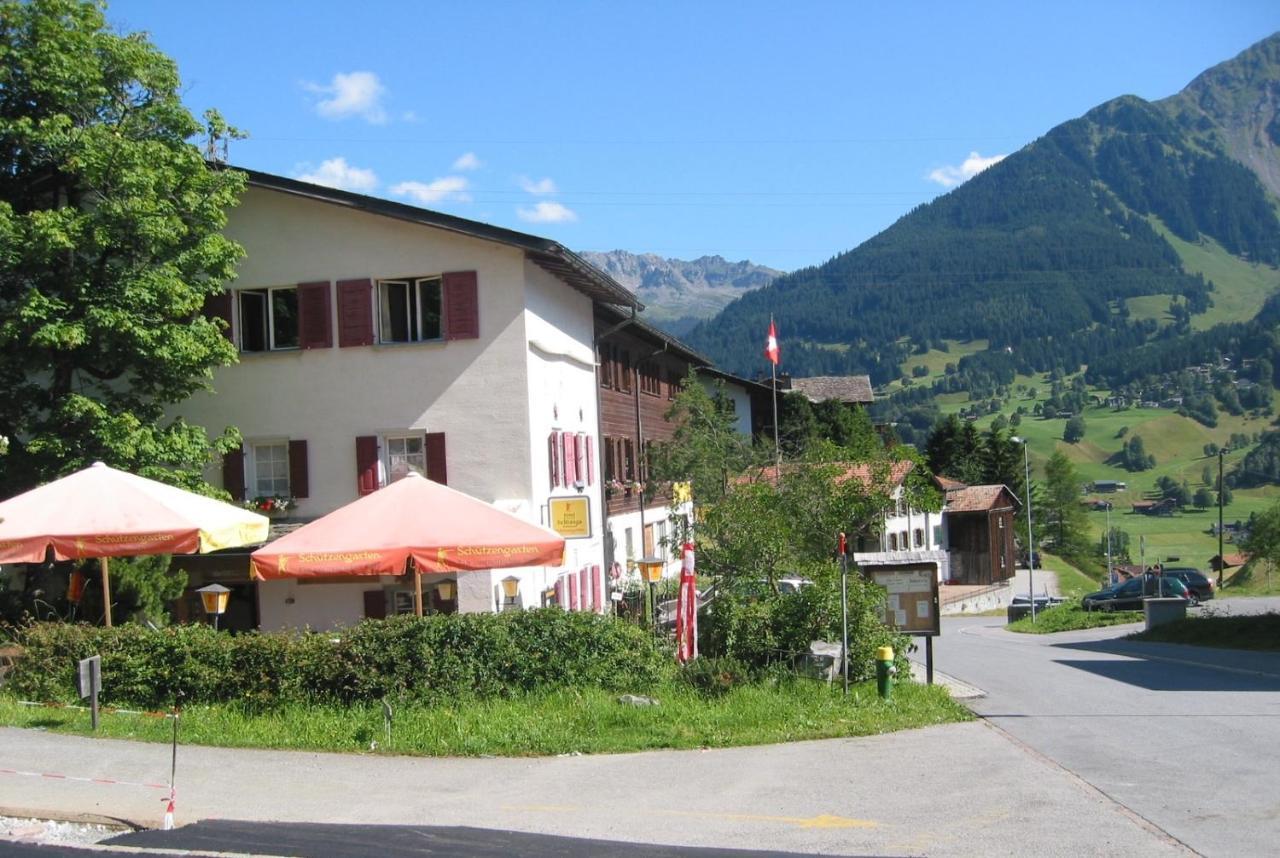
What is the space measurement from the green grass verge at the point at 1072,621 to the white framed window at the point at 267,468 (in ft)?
79.4

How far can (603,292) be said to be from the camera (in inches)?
1145

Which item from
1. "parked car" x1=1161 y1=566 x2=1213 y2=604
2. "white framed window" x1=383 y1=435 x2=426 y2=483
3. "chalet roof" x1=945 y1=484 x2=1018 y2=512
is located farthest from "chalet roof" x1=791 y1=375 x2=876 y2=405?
"white framed window" x1=383 y1=435 x2=426 y2=483

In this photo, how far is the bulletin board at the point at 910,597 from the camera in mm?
16891

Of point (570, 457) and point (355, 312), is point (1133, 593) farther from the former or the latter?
point (355, 312)

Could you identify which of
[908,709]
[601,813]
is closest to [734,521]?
[908,709]

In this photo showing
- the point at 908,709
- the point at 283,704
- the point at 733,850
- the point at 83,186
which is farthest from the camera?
the point at 83,186

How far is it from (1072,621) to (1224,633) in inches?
554

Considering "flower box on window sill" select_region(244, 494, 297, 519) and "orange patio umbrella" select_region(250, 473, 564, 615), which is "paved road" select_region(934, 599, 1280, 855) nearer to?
"orange patio umbrella" select_region(250, 473, 564, 615)

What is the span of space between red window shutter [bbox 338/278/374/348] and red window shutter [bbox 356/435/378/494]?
194 centimetres

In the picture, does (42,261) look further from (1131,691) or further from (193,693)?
(1131,691)

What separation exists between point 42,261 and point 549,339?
948 centimetres

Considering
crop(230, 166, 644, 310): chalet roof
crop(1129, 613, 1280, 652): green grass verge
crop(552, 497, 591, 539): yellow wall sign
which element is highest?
crop(230, 166, 644, 310): chalet roof

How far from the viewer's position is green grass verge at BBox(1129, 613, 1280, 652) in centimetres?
2461

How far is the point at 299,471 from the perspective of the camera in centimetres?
2514
